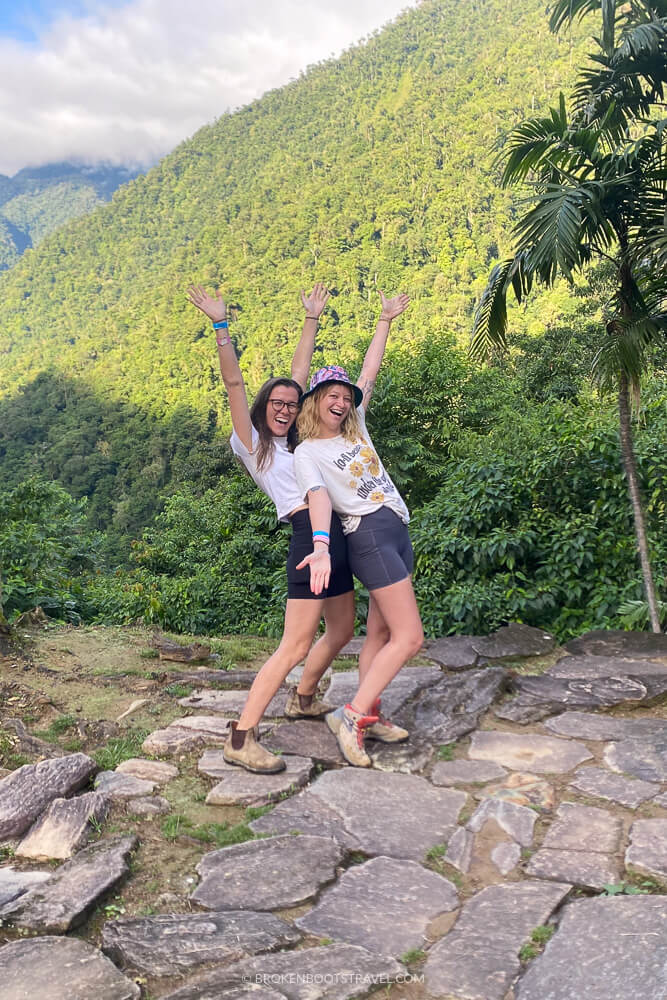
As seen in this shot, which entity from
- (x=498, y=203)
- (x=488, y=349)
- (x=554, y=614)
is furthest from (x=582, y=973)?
(x=498, y=203)

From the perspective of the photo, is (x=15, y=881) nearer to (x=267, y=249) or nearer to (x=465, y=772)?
(x=465, y=772)

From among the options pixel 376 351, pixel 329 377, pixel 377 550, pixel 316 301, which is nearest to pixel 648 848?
pixel 377 550

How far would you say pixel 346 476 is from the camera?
9.98 ft

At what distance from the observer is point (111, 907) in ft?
7.10

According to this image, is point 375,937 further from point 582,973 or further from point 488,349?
point 488,349

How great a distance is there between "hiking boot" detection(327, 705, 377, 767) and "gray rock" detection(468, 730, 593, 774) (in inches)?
17.5

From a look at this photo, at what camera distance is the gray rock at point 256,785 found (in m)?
2.82

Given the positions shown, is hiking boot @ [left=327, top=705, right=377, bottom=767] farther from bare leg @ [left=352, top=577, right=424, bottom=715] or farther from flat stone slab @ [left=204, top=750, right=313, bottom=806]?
flat stone slab @ [left=204, top=750, right=313, bottom=806]

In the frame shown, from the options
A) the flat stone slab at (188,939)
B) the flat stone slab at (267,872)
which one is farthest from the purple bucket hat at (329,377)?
the flat stone slab at (188,939)

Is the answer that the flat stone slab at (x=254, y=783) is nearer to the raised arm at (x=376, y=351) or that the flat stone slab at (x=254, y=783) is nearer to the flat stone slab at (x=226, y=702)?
the flat stone slab at (x=226, y=702)

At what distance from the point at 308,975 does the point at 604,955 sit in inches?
26.6

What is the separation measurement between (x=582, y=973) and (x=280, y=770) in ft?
4.59

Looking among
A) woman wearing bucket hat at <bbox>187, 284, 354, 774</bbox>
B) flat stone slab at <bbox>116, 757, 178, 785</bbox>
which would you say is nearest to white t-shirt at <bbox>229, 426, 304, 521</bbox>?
woman wearing bucket hat at <bbox>187, 284, 354, 774</bbox>

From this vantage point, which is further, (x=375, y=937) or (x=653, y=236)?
(x=653, y=236)
